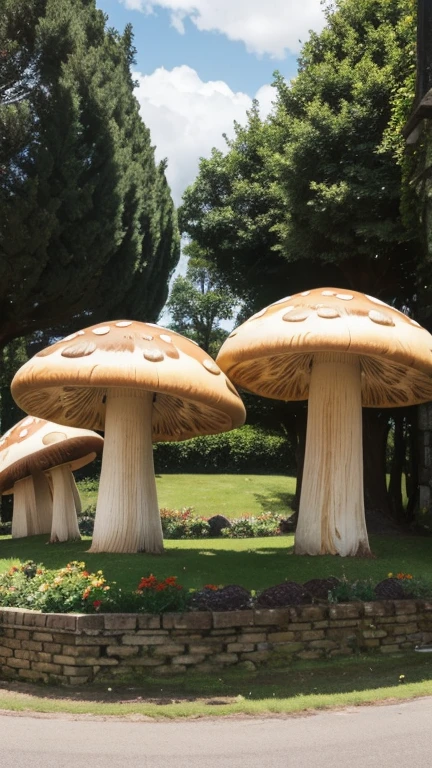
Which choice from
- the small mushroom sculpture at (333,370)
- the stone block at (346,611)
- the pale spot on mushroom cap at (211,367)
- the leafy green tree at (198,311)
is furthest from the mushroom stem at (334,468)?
the leafy green tree at (198,311)

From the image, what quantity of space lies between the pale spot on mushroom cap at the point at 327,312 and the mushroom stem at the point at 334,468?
1.26m

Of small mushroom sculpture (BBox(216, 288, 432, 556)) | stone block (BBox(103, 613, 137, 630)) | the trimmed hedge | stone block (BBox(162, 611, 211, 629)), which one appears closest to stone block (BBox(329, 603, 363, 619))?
stone block (BBox(162, 611, 211, 629))

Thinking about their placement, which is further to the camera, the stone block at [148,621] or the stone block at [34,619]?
the stone block at [34,619]

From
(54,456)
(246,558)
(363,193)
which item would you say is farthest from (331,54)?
(246,558)

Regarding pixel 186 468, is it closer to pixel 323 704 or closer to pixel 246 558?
pixel 246 558

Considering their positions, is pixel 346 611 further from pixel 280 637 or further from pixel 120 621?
pixel 120 621

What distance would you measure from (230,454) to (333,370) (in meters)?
21.1

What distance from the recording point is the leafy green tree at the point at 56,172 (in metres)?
19.0

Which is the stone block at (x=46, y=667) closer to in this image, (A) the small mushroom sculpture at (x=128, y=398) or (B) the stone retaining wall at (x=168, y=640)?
(B) the stone retaining wall at (x=168, y=640)

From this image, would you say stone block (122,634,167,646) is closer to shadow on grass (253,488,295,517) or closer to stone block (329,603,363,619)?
stone block (329,603,363,619)

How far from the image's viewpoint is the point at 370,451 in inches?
707

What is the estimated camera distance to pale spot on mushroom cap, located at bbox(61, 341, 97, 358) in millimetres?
9844

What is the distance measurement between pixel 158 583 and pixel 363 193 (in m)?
10.8

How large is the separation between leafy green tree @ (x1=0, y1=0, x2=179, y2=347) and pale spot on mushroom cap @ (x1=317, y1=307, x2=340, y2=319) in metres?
11.0
